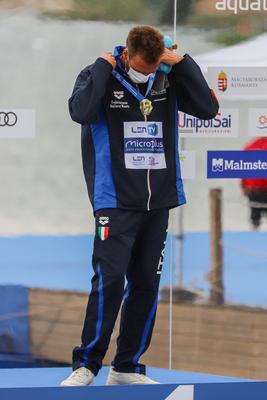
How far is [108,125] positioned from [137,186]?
0.32 meters

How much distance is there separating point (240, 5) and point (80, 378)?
2652 millimetres

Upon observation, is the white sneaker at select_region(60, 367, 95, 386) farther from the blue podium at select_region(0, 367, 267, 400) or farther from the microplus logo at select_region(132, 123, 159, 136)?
the microplus logo at select_region(132, 123, 159, 136)

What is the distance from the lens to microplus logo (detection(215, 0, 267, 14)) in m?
6.00

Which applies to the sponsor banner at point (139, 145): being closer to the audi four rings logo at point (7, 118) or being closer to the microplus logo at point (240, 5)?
the audi four rings logo at point (7, 118)

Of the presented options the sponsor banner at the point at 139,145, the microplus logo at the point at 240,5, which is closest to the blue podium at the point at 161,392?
the sponsor banner at the point at 139,145

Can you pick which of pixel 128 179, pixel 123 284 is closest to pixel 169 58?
pixel 128 179

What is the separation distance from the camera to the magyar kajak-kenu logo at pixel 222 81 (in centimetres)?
597

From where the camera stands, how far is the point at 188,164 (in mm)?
6059

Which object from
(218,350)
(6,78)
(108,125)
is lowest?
(218,350)

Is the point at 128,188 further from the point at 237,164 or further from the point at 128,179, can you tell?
the point at 237,164

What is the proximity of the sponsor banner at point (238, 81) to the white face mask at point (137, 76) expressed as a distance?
4.72ft

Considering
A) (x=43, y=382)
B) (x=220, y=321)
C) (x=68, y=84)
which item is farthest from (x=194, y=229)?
(x=43, y=382)

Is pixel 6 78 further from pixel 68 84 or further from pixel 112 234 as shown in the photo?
pixel 112 234

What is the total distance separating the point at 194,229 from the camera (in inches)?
241
